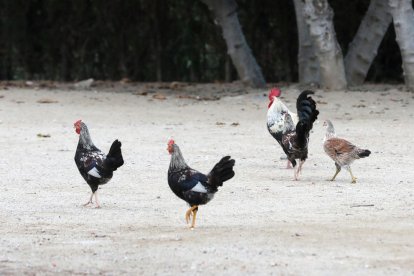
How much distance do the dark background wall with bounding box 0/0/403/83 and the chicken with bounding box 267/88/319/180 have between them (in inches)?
403

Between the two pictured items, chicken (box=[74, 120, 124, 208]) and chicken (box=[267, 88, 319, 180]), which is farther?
chicken (box=[267, 88, 319, 180])

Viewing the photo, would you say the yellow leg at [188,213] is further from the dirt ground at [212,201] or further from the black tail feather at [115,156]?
the black tail feather at [115,156]

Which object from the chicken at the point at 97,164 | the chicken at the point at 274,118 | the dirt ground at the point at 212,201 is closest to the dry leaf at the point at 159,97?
the dirt ground at the point at 212,201

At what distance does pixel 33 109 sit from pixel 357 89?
626 centimetres

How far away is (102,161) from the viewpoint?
Result: 34.3ft

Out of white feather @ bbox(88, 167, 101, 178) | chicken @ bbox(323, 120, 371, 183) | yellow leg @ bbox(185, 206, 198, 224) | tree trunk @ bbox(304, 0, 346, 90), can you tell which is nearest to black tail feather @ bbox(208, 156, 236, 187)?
yellow leg @ bbox(185, 206, 198, 224)

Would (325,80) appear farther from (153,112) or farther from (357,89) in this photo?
(153,112)

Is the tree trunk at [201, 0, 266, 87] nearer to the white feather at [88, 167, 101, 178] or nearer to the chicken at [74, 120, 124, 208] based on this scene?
the chicken at [74, 120, 124, 208]

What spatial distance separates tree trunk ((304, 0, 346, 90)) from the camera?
19609 millimetres


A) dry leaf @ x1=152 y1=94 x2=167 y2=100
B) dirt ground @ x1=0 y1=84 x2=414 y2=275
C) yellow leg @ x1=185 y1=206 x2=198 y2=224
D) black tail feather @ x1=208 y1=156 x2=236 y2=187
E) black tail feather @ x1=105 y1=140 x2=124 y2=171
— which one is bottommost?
dry leaf @ x1=152 y1=94 x2=167 y2=100

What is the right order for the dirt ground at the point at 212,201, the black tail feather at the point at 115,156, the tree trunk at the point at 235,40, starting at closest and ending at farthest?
the dirt ground at the point at 212,201 → the black tail feather at the point at 115,156 → the tree trunk at the point at 235,40

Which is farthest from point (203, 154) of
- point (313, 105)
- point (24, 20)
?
point (24, 20)

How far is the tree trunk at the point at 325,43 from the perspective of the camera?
1961 centimetres

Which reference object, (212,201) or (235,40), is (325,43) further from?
(212,201)
